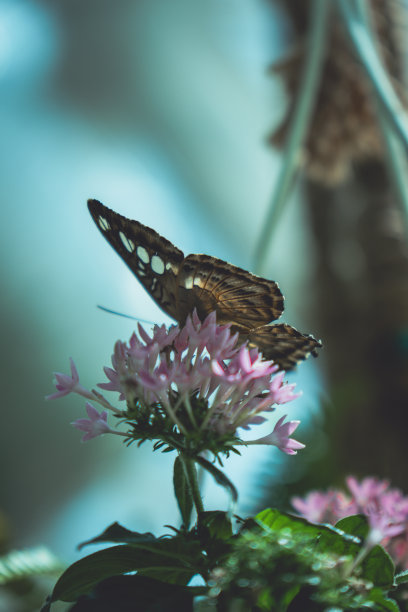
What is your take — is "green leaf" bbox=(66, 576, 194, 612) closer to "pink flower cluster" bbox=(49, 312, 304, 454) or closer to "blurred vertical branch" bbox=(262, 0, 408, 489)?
"pink flower cluster" bbox=(49, 312, 304, 454)

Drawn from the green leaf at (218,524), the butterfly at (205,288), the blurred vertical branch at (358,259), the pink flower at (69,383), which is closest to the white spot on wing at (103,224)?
the butterfly at (205,288)

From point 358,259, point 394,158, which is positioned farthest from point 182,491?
point 358,259

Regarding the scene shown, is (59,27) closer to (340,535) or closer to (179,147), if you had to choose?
(179,147)

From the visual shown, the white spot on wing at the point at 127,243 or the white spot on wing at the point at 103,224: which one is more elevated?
the white spot on wing at the point at 103,224

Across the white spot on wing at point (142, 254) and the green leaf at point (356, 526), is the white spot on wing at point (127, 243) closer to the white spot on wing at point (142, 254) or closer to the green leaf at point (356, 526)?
the white spot on wing at point (142, 254)

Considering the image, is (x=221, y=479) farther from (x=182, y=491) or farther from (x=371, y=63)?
(x=371, y=63)

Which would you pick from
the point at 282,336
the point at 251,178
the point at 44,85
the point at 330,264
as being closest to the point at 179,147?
the point at 251,178
